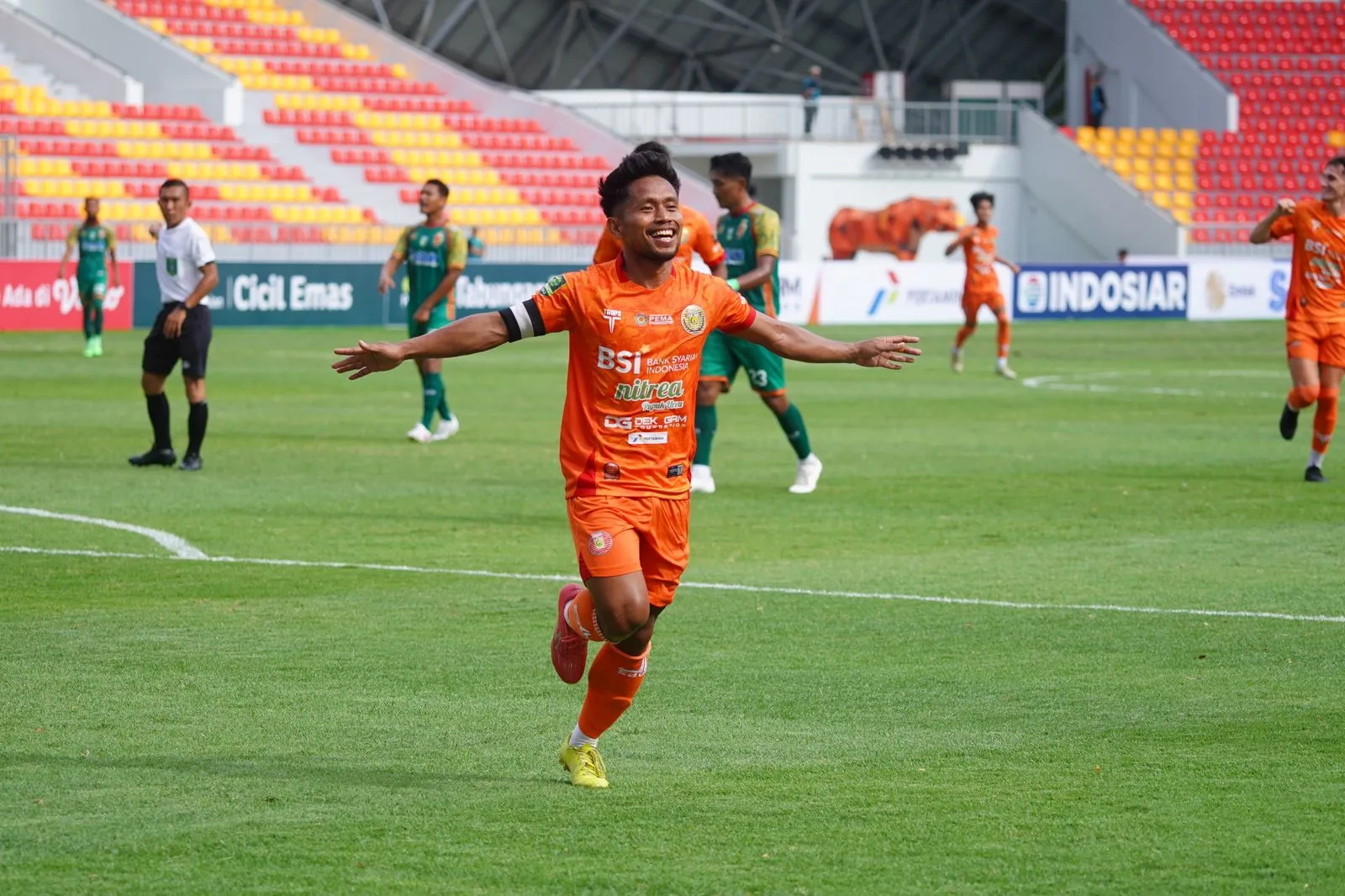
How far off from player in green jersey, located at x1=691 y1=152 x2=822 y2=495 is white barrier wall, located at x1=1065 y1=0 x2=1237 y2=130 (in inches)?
1583

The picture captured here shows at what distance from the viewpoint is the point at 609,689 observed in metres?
6.27

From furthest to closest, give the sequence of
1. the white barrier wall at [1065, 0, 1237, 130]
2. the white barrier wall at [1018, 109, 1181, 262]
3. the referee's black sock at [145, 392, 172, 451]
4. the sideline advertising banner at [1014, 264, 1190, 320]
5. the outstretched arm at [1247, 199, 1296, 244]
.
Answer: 1. the white barrier wall at [1065, 0, 1237, 130]
2. the white barrier wall at [1018, 109, 1181, 262]
3. the sideline advertising banner at [1014, 264, 1190, 320]
4. the referee's black sock at [145, 392, 172, 451]
5. the outstretched arm at [1247, 199, 1296, 244]

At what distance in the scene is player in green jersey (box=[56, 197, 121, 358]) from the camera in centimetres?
2777

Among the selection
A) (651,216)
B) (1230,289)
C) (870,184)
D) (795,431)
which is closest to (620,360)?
(651,216)

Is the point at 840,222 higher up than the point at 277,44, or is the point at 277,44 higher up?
the point at 277,44

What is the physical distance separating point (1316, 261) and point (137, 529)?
8311 millimetres

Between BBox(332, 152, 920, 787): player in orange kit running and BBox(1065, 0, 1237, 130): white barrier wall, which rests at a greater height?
BBox(1065, 0, 1237, 130): white barrier wall

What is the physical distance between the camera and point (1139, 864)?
5.31 meters

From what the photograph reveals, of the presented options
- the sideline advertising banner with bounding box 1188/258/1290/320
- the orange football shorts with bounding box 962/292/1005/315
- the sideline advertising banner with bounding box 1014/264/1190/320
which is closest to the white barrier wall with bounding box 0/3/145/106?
the sideline advertising banner with bounding box 1014/264/1190/320

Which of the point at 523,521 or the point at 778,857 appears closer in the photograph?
the point at 778,857

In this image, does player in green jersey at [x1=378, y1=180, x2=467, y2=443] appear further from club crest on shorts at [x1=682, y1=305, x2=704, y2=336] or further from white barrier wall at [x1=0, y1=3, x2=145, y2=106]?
white barrier wall at [x1=0, y1=3, x2=145, y2=106]

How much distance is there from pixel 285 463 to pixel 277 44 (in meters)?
33.4

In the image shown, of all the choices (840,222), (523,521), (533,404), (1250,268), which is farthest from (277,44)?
(523,521)

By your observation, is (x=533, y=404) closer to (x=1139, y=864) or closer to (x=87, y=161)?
(x=1139, y=864)
